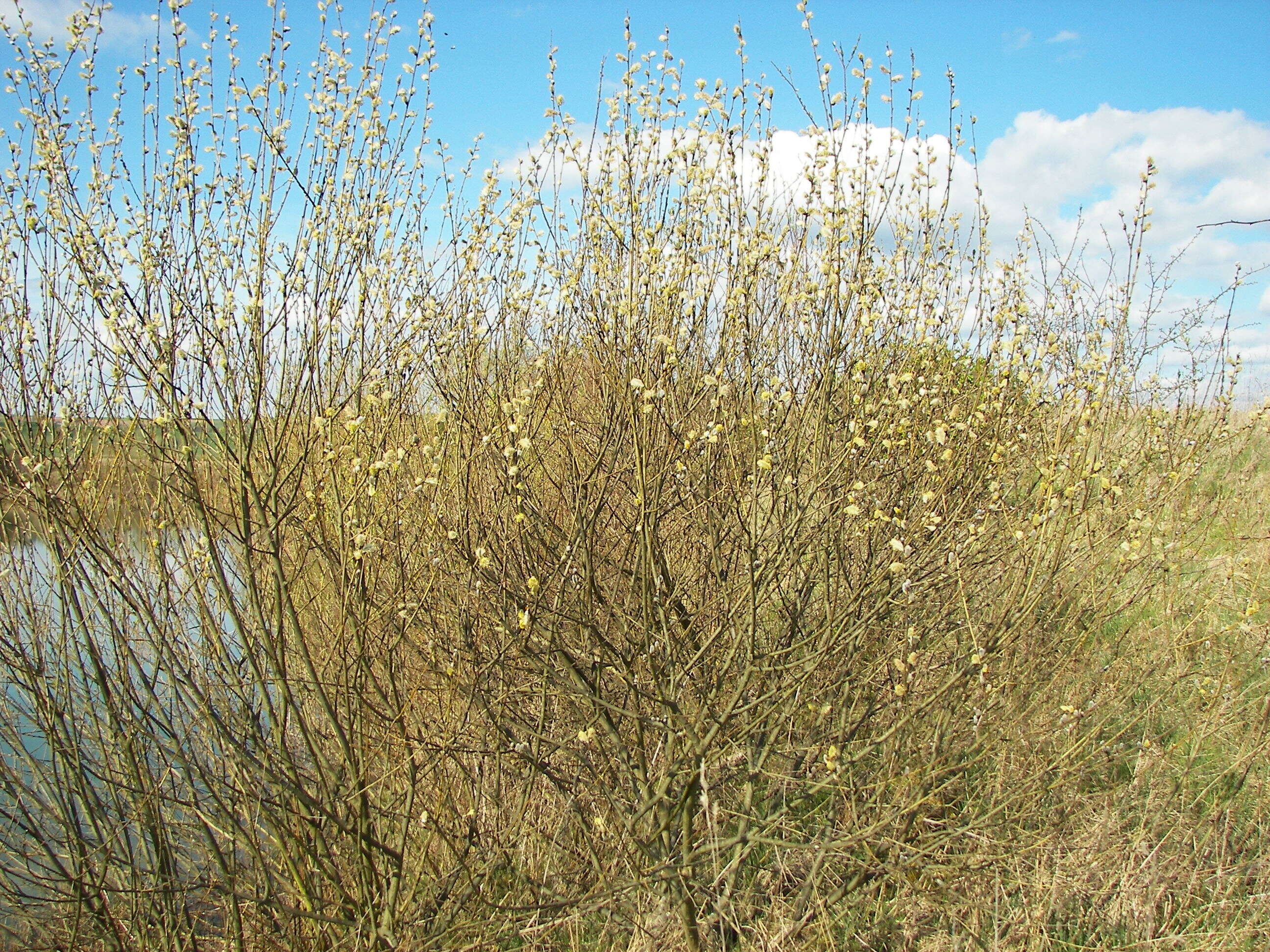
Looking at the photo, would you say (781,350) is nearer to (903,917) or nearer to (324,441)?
(324,441)

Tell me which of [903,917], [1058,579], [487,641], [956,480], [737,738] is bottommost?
[903,917]

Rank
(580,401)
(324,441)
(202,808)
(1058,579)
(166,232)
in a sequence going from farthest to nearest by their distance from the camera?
(580,401) < (1058,579) < (202,808) < (324,441) < (166,232)

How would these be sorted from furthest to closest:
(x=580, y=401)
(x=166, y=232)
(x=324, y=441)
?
1. (x=580, y=401)
2. (x=324, y=441)
3. (x=166, y=232)

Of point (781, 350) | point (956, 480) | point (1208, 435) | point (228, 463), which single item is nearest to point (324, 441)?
point (228, 463)

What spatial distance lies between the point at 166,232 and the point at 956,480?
9.53 feet

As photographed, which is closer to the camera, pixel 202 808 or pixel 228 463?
pixel 228 463

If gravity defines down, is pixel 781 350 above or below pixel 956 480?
above

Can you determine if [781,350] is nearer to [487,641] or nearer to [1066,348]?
[1066,348]

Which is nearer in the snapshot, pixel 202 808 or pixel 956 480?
pixel 202 808

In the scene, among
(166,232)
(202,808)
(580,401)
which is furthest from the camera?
(580,401)

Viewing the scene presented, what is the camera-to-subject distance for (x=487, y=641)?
→ 3238 mm

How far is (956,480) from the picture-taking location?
3344 mm

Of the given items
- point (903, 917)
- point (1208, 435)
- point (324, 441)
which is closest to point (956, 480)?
point (1208, 435)

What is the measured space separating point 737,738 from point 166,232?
2.49 m
